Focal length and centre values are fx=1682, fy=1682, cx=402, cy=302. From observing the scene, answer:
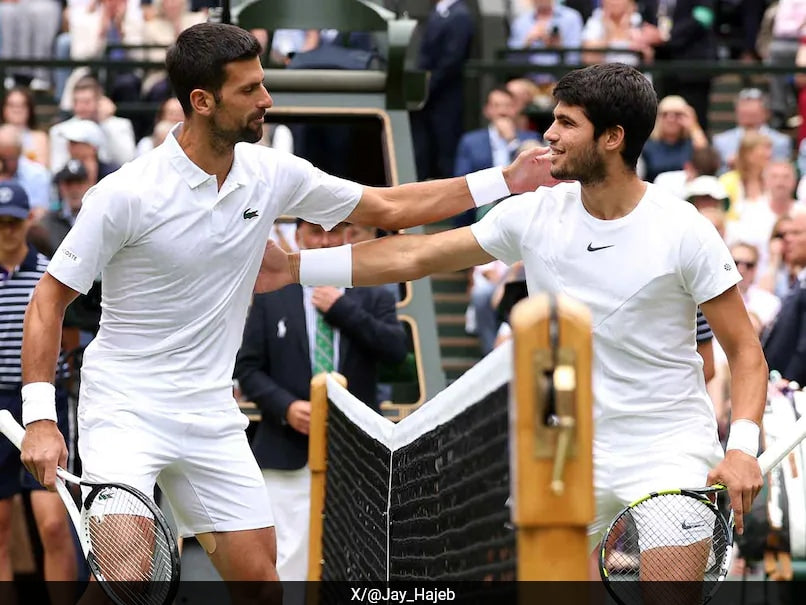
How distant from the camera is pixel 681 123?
13.4 m

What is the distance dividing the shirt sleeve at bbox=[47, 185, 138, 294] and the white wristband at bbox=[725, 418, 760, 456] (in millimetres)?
2079

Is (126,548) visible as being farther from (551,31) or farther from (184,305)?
(551,31)

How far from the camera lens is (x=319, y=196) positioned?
6117 mm

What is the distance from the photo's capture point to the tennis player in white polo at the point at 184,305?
5.57 metres

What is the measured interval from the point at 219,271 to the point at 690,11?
34.9 feet

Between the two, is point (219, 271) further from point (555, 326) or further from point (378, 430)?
point (555, 326)

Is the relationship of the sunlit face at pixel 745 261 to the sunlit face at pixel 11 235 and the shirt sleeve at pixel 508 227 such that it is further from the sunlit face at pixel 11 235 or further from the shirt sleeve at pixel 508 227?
the shirt sleeve at pixel 508 227

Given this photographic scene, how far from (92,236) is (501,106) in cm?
845

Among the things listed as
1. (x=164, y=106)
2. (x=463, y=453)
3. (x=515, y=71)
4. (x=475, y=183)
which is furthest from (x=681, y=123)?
(x=463, y=453)

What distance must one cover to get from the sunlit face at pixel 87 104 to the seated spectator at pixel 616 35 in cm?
449

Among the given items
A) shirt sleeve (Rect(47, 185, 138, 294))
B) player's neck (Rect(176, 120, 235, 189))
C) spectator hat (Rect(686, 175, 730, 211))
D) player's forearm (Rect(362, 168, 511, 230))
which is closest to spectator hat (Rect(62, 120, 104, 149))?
spectator hat (Rect(686, 175, 730, 211))

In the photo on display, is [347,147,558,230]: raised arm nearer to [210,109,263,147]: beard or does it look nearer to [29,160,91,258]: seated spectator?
[210,109,263,147]: beard

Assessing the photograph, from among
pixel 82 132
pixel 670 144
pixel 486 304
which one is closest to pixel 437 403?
pixel 486 304

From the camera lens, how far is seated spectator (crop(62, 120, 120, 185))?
1224 centimetres
